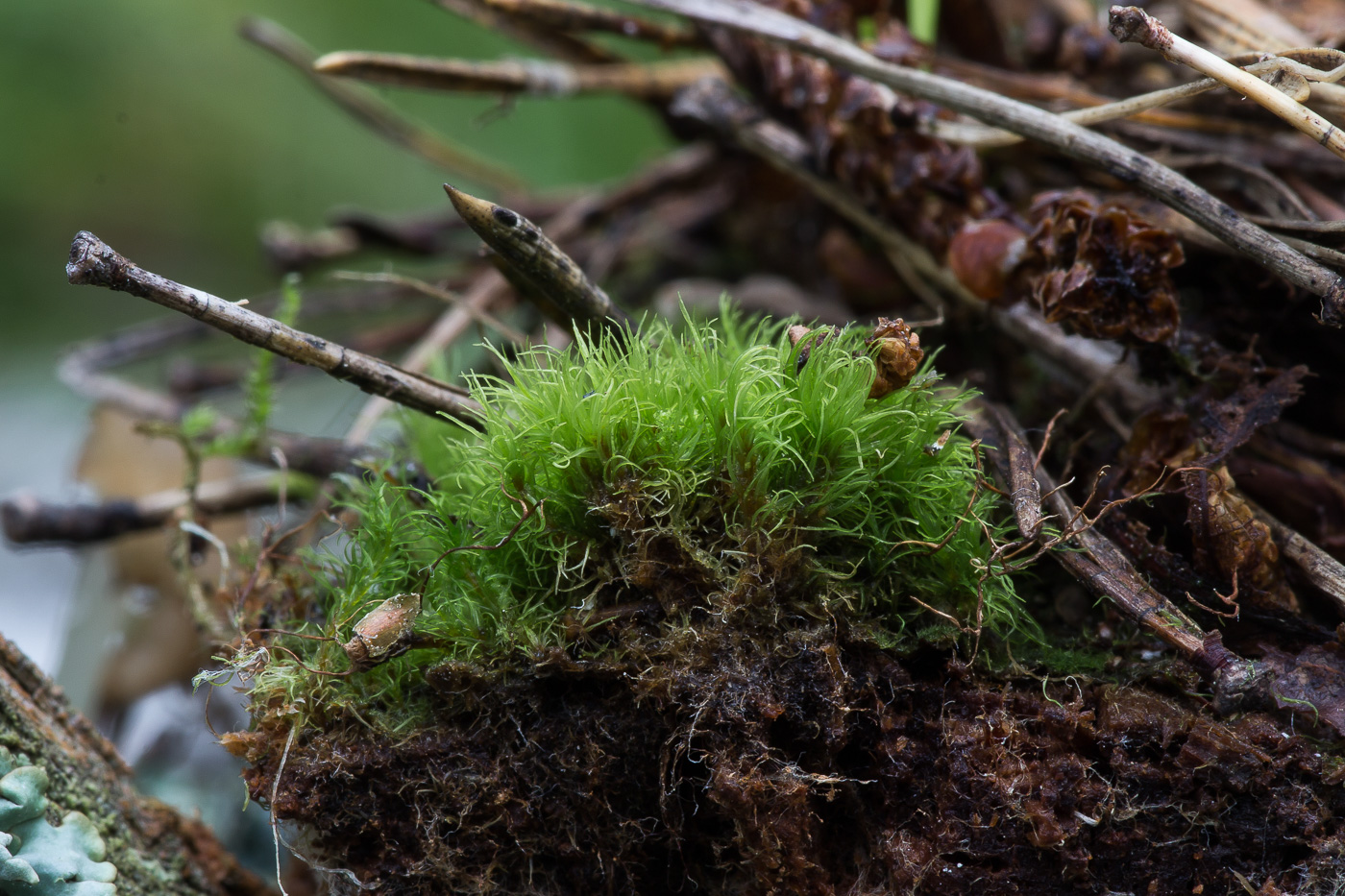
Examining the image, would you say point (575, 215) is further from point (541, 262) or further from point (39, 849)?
point (39, 849)

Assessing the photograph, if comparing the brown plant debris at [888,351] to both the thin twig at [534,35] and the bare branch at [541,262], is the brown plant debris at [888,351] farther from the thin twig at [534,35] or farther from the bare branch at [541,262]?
the thin twig at [534,35]

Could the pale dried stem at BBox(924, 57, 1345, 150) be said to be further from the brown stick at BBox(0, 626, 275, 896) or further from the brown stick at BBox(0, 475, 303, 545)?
the brown stick at BBox(0, 626, 275, 896)

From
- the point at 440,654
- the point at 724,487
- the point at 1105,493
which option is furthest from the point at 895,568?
the point at 440,654

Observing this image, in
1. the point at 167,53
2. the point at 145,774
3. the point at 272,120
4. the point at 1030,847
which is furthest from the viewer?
the point at 272,120

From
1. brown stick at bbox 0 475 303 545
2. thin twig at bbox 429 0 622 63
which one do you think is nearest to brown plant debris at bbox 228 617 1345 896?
brown stick at bbox 0 475 303 545

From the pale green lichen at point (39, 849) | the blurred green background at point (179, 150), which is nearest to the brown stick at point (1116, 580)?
the pale green lichen at point (39, 849)

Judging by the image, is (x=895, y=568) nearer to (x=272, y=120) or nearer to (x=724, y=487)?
(x=724, y=487)
